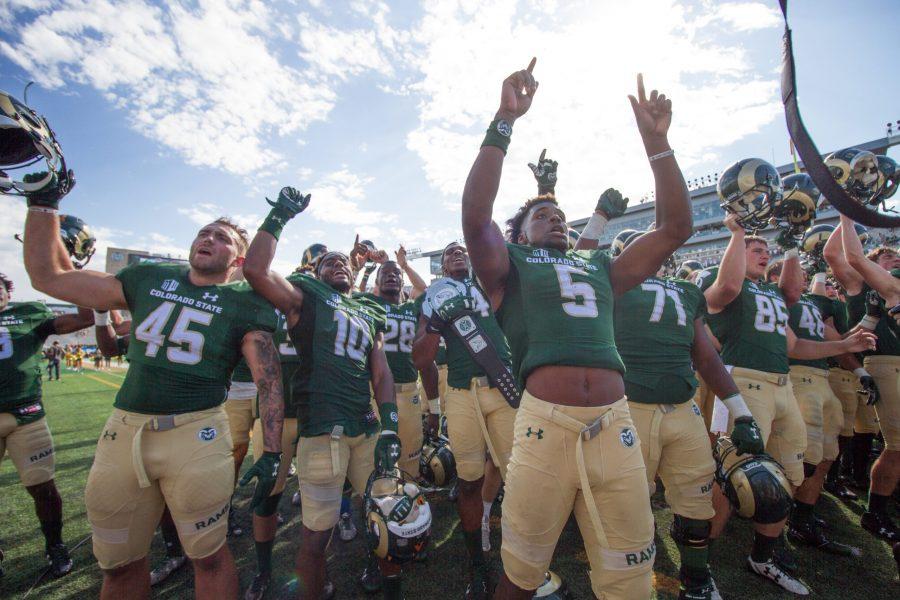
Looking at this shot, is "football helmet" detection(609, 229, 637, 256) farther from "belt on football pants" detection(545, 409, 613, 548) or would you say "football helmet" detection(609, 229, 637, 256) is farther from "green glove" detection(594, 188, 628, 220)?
"belt on football pants" detection(545, 409, 613, 548)

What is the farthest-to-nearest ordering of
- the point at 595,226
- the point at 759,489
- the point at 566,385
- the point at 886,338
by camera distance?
1. the point at 886,338
2. the point at 595,226
3. the point at 759,489
4. the point at 566,385

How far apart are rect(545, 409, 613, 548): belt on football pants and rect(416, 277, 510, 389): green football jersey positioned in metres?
1.87

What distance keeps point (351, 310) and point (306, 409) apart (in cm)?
88

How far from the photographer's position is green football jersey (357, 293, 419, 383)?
508 centimetres

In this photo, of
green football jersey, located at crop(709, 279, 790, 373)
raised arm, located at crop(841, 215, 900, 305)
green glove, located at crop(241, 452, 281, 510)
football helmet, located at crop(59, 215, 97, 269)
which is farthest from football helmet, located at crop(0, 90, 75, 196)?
raised arm, located at crop(841, 215, 900, 305)

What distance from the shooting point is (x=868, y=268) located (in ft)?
14.9

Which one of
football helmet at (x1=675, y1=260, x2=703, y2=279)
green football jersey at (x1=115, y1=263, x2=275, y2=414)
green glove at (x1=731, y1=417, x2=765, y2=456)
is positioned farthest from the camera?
football helmet at (x1=675, y1=260, x2=703, y2=279)

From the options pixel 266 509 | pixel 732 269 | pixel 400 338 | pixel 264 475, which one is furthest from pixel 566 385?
pixel 400 338

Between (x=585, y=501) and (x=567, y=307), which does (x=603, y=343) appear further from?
(x=585, y=501)

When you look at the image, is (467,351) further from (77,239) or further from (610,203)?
(77,239)

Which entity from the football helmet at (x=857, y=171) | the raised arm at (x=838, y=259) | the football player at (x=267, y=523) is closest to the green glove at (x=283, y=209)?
the football player at (x=267, y=523)

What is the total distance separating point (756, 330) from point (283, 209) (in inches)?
178

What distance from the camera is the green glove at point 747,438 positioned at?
2.86 metres

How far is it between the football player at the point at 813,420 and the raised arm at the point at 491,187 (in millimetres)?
4120
